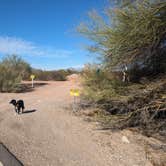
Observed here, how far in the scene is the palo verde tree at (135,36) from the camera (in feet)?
22.6

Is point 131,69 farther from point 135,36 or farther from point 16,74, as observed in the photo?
point 16,74

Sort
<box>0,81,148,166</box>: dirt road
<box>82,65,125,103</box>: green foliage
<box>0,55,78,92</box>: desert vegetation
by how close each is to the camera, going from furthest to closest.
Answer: <box>0,55,78,92</box>: desert vegetation
<box>82,65,125,103</box>: green foliage
<box>0,81,148,166</box>: dirt road

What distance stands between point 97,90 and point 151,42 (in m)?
2.82

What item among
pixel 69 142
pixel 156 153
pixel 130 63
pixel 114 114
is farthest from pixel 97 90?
pixel 156 153

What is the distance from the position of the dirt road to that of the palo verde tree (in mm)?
2523

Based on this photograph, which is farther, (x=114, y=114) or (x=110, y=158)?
(x=114, y=114)

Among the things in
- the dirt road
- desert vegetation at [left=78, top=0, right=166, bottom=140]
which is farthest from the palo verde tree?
the dirt road

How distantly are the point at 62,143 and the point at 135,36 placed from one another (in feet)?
12.1

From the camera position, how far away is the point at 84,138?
822cm

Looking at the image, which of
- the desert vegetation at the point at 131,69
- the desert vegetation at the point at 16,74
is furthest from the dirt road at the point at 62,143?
the desert vegetation at the point at 16,74

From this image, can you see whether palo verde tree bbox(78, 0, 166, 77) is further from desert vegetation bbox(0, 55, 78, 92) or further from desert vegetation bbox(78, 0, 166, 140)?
desert vegetation bbox(0, 55, 78, 92)

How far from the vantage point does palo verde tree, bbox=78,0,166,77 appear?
6.89 m

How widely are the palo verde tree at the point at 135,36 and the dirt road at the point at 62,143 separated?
2.52 metres

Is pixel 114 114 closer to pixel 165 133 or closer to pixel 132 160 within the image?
pixel 165 133
